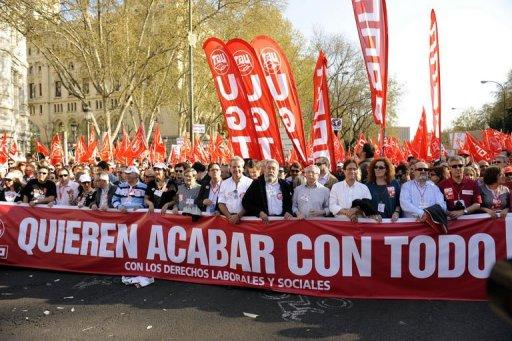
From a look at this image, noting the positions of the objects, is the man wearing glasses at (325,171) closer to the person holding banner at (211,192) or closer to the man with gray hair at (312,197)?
the man with gray hair at (312,197)

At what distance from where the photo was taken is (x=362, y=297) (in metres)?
6.03

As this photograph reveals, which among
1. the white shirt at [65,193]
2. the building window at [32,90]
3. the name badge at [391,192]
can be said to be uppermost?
the building window at [32,90]

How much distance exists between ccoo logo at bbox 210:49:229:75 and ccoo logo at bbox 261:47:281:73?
703 mm

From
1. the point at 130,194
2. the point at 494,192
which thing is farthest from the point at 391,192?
the point at 130,194

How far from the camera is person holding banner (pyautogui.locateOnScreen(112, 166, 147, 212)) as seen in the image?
778 centimetres

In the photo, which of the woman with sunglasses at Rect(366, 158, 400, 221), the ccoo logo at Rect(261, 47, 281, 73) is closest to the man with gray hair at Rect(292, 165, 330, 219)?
the woman with sunglasses at Rect(366, 158, 400, 221)

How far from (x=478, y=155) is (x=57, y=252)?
1807 cm

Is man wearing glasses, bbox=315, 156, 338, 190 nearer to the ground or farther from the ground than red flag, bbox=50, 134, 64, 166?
nearer to the ground

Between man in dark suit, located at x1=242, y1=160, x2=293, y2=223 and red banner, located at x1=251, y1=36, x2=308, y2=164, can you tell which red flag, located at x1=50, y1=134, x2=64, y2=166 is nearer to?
red banner, located at x1=251, y1=36, x2=308, y2=164

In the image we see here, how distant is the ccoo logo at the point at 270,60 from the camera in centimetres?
841

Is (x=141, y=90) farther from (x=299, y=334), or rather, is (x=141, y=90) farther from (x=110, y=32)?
(x=299, y=334)

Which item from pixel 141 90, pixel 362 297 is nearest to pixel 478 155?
pixel 362 297

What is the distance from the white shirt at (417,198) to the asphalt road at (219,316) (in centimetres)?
111

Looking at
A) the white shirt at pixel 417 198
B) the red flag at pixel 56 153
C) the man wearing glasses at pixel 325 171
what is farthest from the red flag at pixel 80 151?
the white shirt at pixel 417 198
